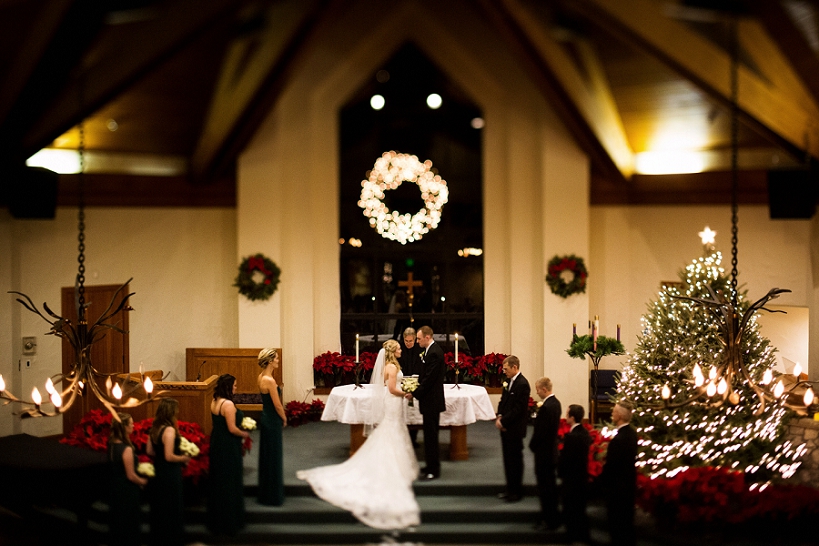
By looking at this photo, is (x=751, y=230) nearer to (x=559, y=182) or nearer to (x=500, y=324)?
(x=559, y=182)

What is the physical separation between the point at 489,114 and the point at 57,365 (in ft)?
23.2

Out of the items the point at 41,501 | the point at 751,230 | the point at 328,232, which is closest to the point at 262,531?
the point at 41,501

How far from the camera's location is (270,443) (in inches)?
323

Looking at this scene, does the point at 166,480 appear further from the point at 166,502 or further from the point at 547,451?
the point at 547,451

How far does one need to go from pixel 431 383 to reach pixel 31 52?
498 centimetres

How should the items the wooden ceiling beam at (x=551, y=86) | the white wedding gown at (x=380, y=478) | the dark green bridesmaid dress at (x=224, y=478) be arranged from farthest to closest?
the wooden ceiling beam at (x=551, y=86) < the white wedding gown at (x=380, y=478) < the dark green bridesmaid dress at (x=224, y=478)

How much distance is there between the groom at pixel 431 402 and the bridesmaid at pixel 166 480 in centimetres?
251

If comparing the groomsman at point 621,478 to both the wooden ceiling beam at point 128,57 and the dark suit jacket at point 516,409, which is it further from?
the wooden ceiling beam at point 128,57

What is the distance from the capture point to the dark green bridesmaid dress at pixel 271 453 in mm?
8219

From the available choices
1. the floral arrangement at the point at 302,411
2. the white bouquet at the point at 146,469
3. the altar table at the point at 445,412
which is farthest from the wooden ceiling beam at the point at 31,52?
the floral arrangement at the point at 302,411

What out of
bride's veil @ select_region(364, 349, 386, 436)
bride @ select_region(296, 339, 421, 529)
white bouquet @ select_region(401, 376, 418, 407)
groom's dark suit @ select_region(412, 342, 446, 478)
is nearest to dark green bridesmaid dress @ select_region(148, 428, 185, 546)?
bride @ select_region(296, 339, 421, 529)

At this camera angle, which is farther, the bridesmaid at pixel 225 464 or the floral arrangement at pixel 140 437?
the floral arrangement at pixel 140 437

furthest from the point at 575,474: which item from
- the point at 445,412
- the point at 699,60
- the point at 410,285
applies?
the point at 410,285

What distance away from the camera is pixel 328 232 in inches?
496
